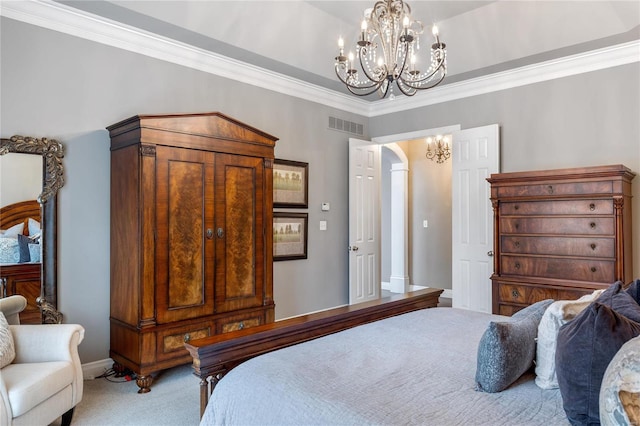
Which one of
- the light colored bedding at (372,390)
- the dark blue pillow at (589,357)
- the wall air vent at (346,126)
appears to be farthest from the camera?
the wall air vent at (346,126)

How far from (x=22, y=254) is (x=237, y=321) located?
169 cm

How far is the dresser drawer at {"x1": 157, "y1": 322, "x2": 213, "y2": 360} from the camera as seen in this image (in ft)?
10.3

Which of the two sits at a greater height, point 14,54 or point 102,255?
point 14,54

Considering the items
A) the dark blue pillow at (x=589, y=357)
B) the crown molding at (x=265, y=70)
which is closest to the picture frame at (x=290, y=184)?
the crown molding at (x=265, y=70)

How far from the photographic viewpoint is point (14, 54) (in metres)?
3.07

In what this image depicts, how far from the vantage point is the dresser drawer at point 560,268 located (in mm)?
3490

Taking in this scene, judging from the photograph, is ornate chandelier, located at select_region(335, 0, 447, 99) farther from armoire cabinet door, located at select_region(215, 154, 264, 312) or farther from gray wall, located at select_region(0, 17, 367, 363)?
gray wall, located at select_region(0, 17, 367, 363)

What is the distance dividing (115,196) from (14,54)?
1230 millimetres

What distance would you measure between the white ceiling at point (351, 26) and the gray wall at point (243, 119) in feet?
1.16

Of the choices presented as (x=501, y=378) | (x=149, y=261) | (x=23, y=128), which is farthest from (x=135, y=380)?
(x=501, y=378)

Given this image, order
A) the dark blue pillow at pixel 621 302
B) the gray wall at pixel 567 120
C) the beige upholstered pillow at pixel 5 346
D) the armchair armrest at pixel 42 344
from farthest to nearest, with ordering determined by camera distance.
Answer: the gray wall at pixel 567 120
the armchair armrest at pixel 42 344
the beige upholstered pillow at pixel 5 346
the dark blue pillow at pixel 621 302

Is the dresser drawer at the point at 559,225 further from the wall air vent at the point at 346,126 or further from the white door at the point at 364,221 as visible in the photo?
the wall air vent at the point at 346,126

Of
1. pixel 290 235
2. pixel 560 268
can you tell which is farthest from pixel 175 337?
pixel 560 268

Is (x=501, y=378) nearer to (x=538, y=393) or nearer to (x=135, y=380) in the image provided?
(x=538, y=393)
